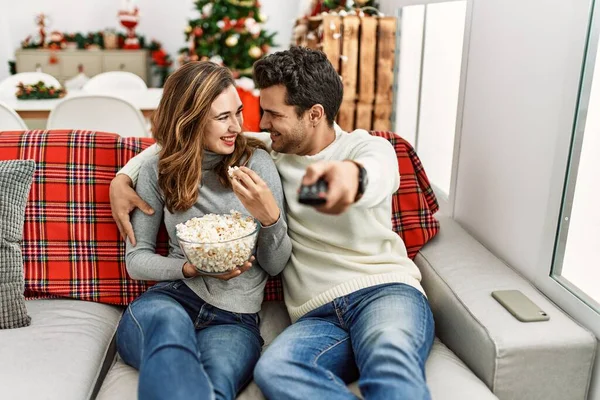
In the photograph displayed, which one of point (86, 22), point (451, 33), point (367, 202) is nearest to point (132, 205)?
point (367, 202)

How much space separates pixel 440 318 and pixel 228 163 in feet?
2.21

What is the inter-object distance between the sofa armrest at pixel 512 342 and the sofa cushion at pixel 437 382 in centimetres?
4

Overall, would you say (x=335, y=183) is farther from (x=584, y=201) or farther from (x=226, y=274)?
(x=584, y=201)

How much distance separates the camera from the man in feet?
3.92

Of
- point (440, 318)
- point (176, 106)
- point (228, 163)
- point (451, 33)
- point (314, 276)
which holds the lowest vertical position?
point (440, 318)

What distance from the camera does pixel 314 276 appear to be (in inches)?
57.8

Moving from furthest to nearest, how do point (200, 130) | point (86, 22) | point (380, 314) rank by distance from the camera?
point (86, 22)
point (200, 130)
point (380, 314)

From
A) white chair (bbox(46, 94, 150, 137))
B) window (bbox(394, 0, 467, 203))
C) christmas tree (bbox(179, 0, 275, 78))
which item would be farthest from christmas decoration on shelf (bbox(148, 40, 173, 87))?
window (bbox(394, 0, 467, 203))

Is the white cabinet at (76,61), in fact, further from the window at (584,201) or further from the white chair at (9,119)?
the window at (584,201)

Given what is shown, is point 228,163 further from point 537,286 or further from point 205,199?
point 537,286

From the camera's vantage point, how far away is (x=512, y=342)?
4.03 feet

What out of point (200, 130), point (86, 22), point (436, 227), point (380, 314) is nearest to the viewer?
point (380, 314)

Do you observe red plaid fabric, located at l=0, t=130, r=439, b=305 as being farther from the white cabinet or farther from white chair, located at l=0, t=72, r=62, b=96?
the white cabinet

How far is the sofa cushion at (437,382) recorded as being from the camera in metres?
1.22
